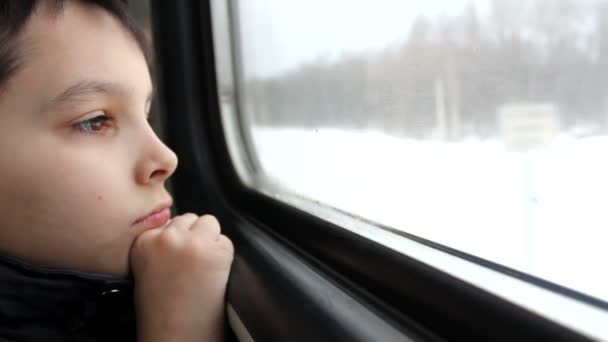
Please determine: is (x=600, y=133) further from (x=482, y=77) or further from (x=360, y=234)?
(x=360, y=234)

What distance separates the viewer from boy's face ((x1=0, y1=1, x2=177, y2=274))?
0.59m

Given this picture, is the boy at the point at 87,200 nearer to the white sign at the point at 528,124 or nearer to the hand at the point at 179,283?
the hand at the point at 179,283

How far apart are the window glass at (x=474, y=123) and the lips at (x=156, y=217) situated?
0.24 m

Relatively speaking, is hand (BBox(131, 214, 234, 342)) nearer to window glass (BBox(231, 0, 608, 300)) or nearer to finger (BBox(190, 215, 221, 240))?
finger (BBox(190, 215, 221, 240))

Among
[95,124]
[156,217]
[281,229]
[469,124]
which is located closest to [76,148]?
[95,124]

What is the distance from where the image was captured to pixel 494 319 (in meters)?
0.35

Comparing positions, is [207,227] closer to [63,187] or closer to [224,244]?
[224,244]

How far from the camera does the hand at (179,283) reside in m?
0.64

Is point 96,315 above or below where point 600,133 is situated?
below

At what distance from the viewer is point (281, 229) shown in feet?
2.68

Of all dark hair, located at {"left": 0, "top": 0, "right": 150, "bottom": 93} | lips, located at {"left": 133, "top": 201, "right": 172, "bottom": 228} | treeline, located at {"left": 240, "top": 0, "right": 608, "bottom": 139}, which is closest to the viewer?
treeline, located at {"left": 240, "top": 0, "right": 608, "bottom": 139}

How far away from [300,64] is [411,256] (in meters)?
0.54

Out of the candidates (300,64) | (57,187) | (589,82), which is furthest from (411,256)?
(300,64)

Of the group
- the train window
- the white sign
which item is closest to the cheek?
the train window
